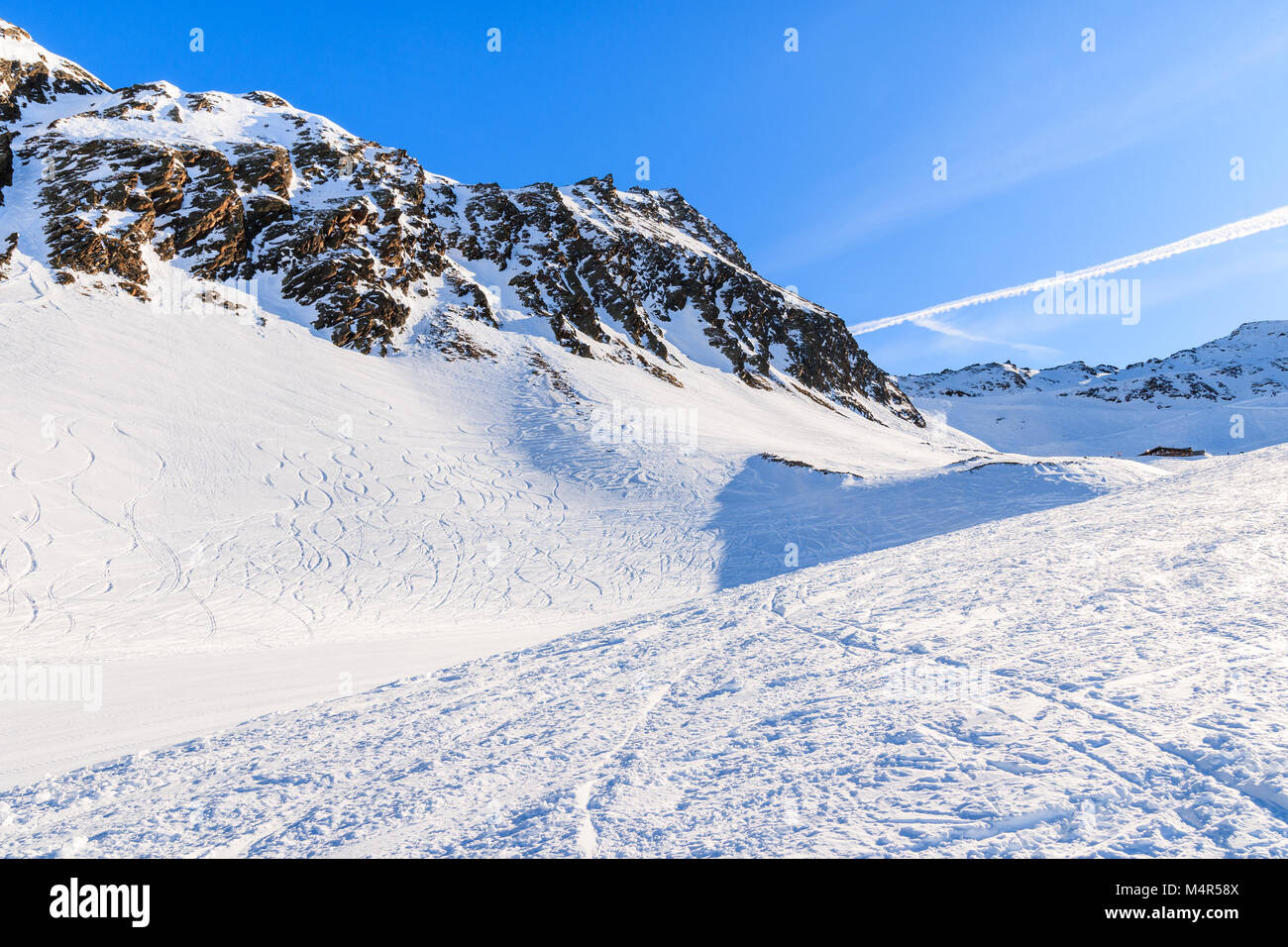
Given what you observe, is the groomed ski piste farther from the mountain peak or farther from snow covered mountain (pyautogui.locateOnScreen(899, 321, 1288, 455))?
snow covered mountain (pyautogui.locateOnScreen(899, 321, 1288, 455))

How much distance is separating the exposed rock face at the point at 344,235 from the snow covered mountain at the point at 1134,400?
24.1m

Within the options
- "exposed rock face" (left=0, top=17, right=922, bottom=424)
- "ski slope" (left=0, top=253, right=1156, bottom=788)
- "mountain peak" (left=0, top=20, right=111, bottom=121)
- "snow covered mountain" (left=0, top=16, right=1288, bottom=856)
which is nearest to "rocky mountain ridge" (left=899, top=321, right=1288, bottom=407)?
"exposed rock face" (left=0, top=17, right=922, bottom=424)

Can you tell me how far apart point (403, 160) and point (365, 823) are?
66.2 meters

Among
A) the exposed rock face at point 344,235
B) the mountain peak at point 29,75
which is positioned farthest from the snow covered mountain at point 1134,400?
the mountain peak at point 29,75

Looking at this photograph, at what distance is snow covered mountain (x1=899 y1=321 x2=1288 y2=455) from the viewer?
206 feet

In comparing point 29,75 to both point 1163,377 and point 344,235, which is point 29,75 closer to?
point 344,235

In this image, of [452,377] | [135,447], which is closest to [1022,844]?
[135,447]

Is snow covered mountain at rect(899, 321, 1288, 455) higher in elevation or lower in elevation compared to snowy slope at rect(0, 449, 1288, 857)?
higher

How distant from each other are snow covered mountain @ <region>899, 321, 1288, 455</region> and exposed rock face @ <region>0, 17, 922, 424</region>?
24113mm

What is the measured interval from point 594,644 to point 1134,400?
12630 centimetres

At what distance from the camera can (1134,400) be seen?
10400 centimetres

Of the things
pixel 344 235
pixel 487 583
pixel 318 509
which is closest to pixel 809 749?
pixel 487 583

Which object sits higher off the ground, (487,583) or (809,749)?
(487,583)
